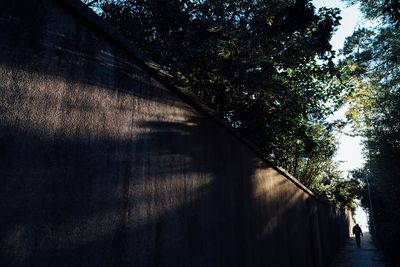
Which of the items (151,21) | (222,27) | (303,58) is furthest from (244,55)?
(151,21)

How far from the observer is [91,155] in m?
2.37

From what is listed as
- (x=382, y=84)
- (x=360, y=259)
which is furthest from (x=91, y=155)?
(x=360, y=259)

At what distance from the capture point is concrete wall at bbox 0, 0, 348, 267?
1908 millimetres

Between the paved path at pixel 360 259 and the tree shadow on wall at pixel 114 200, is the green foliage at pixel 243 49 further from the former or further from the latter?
the paved path at pixel 360 259

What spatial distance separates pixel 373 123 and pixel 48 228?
18253 mm

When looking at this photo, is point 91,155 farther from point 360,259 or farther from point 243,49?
point 360,259

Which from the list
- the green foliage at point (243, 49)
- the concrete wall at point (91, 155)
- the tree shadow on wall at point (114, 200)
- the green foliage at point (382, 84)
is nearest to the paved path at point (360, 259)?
the green foliage at point (382, 84)

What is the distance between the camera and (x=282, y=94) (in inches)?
308

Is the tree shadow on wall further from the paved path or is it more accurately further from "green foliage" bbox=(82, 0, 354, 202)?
the paved path

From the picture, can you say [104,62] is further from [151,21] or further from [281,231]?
[281,231]

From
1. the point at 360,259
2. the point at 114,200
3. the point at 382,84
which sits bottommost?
the point at 360,259

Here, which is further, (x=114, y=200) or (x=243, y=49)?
(x=243, y=49)

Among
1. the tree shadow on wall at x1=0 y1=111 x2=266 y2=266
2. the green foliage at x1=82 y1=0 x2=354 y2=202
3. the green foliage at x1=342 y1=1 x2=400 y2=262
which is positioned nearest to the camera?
the tree shadow on wall at x1=0 y1=111 x2=266 y2=266

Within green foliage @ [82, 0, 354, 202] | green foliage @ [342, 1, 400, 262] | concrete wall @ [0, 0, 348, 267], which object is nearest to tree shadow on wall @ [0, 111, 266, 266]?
concrete wall @ [0, 0, 348, 267]
